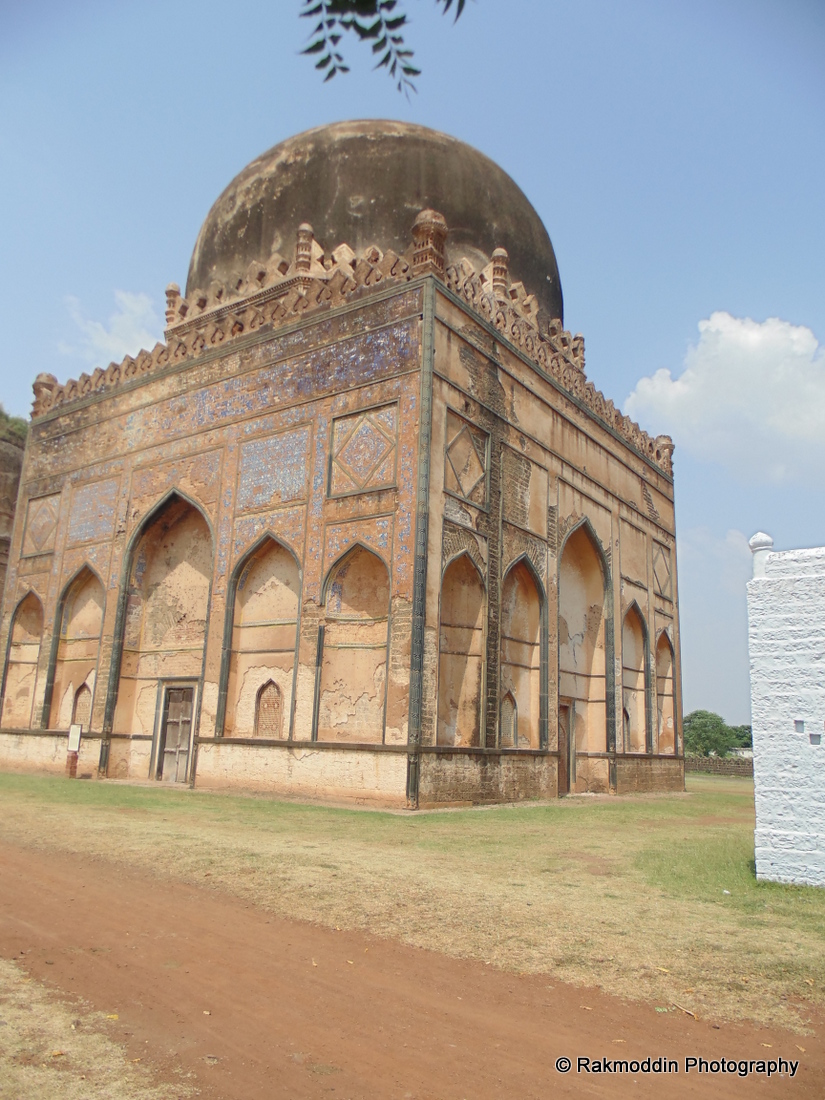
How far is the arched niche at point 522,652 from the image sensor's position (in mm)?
12789

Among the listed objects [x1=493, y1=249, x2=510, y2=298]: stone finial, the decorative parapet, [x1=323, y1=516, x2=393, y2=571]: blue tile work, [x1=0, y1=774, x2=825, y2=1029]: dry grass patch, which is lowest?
[x1=0, y1=774, x2=825, y2=1029]: dry grass patch

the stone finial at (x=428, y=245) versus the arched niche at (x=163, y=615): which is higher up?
the stone finial at (x=428, y=245)

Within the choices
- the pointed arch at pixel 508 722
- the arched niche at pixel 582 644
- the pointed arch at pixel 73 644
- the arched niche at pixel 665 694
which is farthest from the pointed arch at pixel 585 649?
the pointed arch at pixel 73 644

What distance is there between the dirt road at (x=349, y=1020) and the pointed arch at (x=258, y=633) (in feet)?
Answer: 26.6

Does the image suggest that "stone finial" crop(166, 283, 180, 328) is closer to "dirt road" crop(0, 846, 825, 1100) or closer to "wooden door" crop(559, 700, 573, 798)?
"wooden door" crop(559, 700, 573, 798)

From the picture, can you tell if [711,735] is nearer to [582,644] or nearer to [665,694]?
[665,694]

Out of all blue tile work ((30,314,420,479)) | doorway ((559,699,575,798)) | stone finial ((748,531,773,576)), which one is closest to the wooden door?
doorway ((559,699,575,798))

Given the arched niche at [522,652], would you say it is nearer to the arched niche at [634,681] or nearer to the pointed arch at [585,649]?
the pointed arch at [585,649]

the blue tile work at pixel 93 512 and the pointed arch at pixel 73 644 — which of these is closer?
the pointed arch at pixel 73 644

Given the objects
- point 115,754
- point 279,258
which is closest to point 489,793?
point 115,754

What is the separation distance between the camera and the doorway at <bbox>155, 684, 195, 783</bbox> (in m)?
14.0

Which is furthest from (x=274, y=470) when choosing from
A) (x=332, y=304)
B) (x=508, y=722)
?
(x=508, y=722)

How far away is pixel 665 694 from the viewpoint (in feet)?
63.1

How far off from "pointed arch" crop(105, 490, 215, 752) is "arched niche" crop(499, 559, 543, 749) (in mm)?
5046
